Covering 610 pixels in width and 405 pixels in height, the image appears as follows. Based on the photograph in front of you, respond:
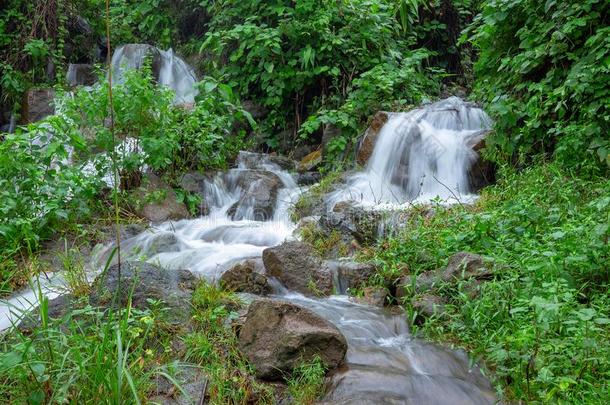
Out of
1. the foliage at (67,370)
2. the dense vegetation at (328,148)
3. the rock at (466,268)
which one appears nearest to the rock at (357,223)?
the dense vegetation at (328,148)

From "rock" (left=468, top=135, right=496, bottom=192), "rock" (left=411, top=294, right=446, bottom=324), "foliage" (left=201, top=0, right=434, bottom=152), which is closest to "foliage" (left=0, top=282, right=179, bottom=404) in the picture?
"rock" (left=411, top=294, right=446, bottom=324)

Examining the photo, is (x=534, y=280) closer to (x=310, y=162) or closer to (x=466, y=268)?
(x=466, y=268)

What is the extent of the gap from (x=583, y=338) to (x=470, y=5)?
1037 cm

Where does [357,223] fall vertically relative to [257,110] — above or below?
below

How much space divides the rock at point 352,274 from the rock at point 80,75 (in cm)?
895

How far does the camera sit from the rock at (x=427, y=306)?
14.6 feet

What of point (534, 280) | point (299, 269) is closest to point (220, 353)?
point (299, 269)

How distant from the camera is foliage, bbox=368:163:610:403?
3.32 meters

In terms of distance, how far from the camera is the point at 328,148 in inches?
372

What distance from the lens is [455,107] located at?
8961mm

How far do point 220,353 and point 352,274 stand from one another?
6.71 feet

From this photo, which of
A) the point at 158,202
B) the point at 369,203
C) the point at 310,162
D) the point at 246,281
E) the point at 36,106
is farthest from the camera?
the point at 36,106

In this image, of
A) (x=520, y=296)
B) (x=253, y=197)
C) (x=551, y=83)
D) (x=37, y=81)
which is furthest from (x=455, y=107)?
(x=37, y=81)

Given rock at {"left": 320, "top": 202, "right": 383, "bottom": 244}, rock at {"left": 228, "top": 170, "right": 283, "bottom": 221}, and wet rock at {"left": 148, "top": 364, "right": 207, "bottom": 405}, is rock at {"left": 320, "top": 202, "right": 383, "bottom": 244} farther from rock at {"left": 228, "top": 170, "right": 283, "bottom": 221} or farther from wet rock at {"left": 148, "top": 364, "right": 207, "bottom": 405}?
wet rock at {"left": 148, "top": 364, "right": 207, "bottom": 405}
